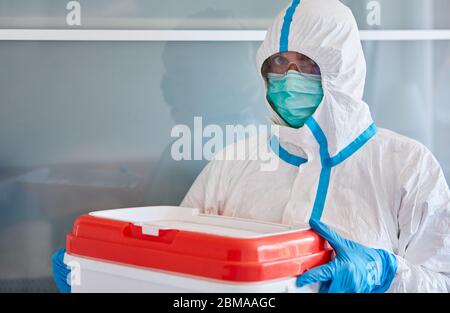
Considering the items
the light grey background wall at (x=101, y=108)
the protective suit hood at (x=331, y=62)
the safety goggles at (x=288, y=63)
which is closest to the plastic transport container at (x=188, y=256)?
the protective suit hood at (x=331, y=62)

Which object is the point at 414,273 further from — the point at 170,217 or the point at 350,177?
the point at 170,217

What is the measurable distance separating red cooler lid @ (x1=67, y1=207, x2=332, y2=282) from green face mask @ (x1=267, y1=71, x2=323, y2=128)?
336mm

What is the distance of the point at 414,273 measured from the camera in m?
1.36

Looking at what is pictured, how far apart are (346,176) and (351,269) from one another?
1.09 feet

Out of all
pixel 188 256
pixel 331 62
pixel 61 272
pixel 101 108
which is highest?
pixel 331 62

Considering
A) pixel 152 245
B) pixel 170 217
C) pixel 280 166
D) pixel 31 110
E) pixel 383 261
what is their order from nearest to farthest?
pixel 152 245 → pixel 383 261 → pixel 170 217 → pixel 280 166 → pixel 31 110

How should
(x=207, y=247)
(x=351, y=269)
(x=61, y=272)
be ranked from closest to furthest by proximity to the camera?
1. (x=207, y=247)
2. (x=351, y=269)
3. (x=61, y=272)

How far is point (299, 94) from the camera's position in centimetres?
154

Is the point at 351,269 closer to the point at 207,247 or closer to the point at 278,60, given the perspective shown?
the point at 207,247

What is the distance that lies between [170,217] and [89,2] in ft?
2.33

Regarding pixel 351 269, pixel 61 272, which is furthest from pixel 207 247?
pixel 61 272

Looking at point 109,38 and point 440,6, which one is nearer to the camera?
point 109,38

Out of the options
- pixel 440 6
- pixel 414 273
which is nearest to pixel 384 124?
pixel 440 6

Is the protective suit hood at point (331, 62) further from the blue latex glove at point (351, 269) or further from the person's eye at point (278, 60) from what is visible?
the blue latex glove at point (351, 269)
